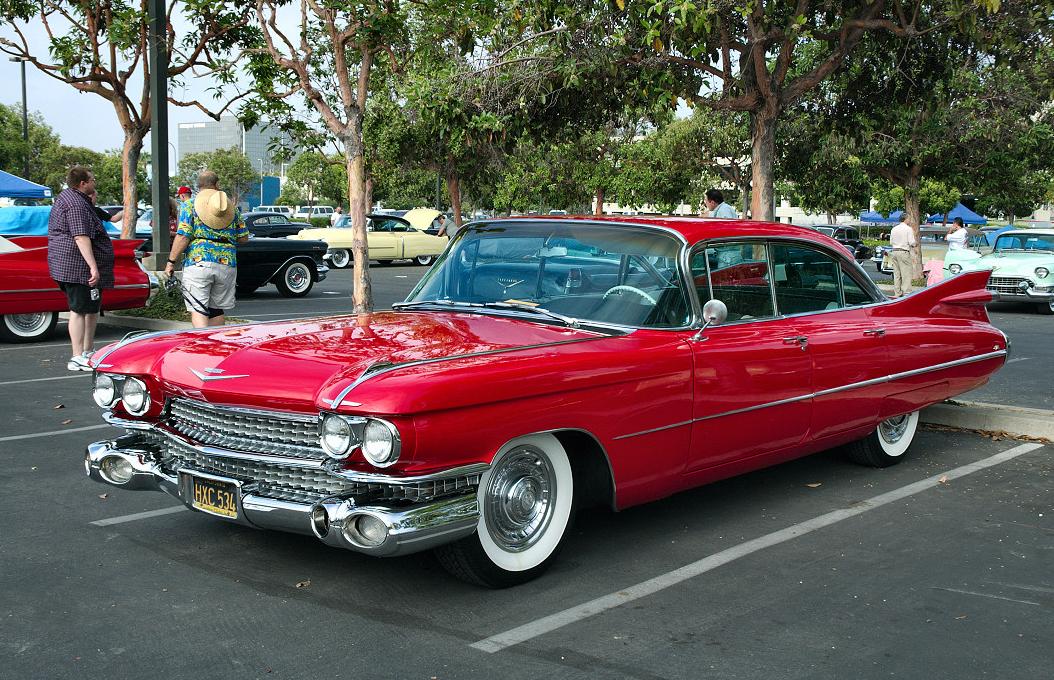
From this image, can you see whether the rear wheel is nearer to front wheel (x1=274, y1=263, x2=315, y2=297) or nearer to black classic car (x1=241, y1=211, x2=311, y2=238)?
black classic car (x1=241, y1=211, x2=311, y2=238)

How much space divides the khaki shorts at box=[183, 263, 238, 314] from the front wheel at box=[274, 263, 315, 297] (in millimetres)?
9899

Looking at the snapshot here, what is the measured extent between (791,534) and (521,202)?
4334 cm

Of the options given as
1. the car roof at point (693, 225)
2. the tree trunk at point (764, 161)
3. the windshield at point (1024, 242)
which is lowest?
the windshield at point (1024, 242)

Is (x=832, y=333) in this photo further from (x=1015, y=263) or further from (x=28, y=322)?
(x=1015, y=263)

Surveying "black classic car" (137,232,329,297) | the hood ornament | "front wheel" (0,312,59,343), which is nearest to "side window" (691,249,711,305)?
the hood ornament

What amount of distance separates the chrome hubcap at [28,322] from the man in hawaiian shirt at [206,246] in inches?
143

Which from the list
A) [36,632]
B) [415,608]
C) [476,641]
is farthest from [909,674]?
[36,632]

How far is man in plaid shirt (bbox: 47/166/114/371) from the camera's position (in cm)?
978

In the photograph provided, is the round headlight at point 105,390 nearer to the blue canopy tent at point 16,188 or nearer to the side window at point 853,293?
the side window at point 853,293

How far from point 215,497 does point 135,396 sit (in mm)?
775

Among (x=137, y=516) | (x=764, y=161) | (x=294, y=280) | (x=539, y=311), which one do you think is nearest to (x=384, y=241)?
(x=294, y=280)

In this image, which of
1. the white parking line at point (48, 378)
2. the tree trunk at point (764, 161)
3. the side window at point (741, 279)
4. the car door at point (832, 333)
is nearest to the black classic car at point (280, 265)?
the white parking line at point (48, 378)

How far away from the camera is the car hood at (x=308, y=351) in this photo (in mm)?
4273

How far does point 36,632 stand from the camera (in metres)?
4.02
